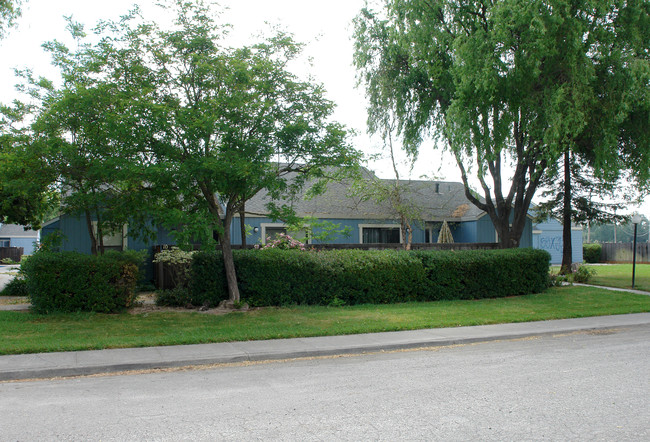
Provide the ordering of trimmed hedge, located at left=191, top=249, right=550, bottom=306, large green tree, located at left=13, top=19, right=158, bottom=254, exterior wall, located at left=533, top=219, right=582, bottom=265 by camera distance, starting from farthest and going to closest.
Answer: exterior wall, located at left=533, top=219, right=582, bottom=265
trimmed hedge, located at left=191, top=249, right=550, bottom=306
large green tree, located at left=13, top=19, right=158, bottom=254

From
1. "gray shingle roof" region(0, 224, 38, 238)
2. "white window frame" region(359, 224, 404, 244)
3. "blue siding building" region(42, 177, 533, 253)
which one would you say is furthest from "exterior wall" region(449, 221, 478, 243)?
"gray shingle roof" region(0, 224, 38, 238)

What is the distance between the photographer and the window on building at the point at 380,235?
77.3 ft

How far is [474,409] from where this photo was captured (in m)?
5.36

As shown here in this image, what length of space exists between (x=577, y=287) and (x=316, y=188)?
36.5ft

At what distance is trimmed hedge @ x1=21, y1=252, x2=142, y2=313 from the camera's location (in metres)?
11.6

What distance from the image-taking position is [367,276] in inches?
554

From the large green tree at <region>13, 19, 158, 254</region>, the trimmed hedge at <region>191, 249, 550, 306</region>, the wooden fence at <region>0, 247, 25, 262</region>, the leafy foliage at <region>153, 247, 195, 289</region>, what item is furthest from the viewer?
the wooden fence at <region>0, 247, 25, 262</region>

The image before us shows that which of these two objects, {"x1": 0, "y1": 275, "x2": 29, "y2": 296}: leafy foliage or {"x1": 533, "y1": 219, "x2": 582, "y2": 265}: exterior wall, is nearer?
{"x1": 0, "y1": 275, "x2": 29, "y2": 296}: leafy foliage

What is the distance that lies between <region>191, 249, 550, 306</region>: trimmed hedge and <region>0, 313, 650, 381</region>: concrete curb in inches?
153

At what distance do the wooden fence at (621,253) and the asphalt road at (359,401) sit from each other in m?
39.3

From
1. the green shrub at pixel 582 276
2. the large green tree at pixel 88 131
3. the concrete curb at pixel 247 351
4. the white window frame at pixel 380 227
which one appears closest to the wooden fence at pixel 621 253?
the green shrub at pixel 582 276

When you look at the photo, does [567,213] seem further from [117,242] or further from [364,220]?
[117,242]

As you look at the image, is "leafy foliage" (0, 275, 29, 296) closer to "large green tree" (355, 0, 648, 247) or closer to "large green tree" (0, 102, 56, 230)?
"large green tree" (0, 102, 56, 230)

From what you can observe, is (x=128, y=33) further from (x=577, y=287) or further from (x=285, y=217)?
(x=577, y=287)
